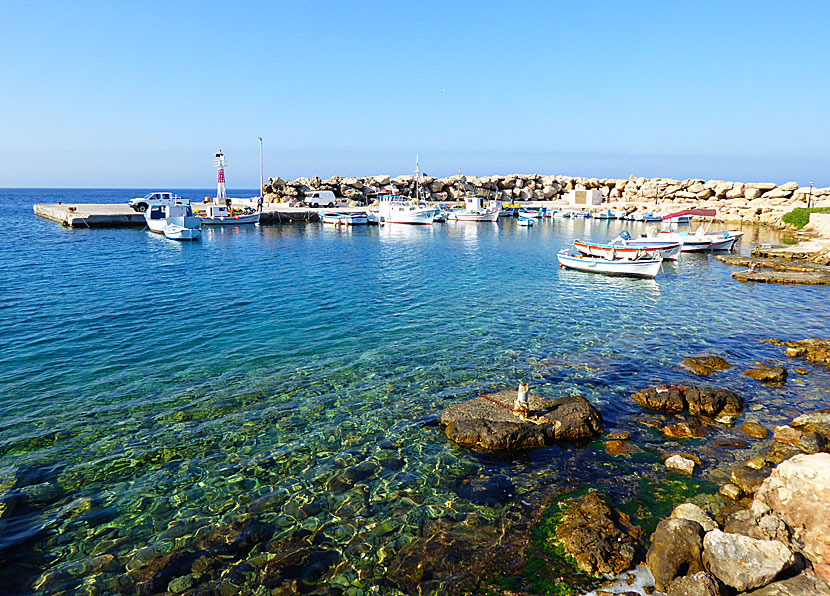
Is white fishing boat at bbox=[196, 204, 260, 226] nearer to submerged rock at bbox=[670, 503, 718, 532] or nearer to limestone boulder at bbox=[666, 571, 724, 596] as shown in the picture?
submerged rock at bbox=[670, 503, 718, 532]

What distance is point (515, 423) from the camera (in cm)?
1080

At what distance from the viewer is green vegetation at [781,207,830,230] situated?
5741 centimetres

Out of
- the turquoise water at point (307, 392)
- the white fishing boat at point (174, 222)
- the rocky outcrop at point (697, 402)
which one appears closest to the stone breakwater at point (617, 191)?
the white fishing boat at point (174, 222)

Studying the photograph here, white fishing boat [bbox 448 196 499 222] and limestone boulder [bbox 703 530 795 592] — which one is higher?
white fishing boat [bbox 448 196 499 222]

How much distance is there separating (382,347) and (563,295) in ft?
44.2

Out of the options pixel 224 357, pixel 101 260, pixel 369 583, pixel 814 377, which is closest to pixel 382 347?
pixel 224 357

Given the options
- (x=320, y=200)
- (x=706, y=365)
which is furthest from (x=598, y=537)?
(x=320, y=200)

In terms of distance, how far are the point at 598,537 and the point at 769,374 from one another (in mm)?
9961

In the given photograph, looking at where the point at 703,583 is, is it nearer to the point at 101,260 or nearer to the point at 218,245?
the point at 101,260

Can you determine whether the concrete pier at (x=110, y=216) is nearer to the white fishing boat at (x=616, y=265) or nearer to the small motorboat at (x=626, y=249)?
the small motorboat at (x=626, y=249)

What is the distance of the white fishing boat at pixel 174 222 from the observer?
49.4m

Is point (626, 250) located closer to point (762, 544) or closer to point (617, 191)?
point (762, 544)

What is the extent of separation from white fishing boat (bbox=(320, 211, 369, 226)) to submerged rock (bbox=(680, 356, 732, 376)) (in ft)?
190

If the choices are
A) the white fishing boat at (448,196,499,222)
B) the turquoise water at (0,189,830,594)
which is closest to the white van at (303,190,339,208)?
the white fishing boat at (448,196,499,222)
